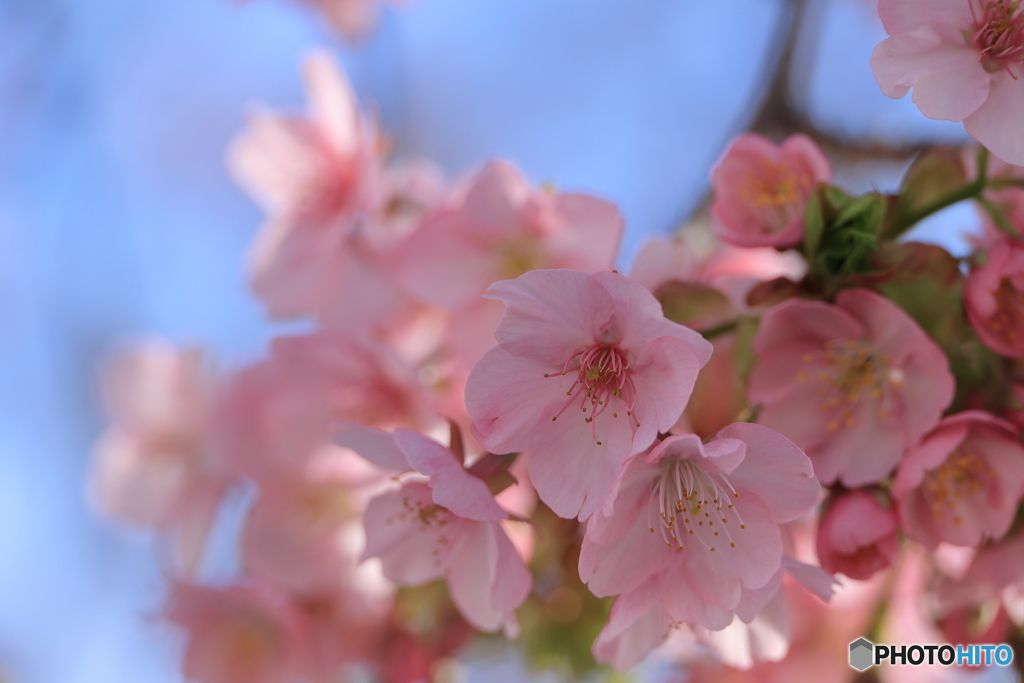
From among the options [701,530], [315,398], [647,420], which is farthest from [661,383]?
[315,398]

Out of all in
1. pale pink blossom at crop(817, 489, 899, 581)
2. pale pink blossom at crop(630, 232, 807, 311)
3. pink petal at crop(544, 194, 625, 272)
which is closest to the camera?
pale pink blossom at crop(817, 489, 899, 581)

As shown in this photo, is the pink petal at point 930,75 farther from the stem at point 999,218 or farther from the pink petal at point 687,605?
the pink petal at point 687,605

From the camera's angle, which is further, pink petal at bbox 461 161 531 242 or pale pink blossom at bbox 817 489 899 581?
pink petal at bbox 461 161 531 242

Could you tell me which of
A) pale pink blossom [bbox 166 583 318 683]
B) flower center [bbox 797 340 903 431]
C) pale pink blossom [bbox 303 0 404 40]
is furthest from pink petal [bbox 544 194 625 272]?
pale pink blossom [bbox 303 0 404 40]

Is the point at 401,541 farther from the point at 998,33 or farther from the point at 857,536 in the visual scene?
the point at 998,33

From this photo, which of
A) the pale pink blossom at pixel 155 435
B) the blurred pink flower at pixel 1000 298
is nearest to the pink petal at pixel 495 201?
the blurred pink flower at pixel 1000 298

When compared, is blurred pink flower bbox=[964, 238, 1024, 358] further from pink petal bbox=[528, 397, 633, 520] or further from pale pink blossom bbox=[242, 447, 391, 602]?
pale pink blossom bbox=[242, 447, 391, 602]
